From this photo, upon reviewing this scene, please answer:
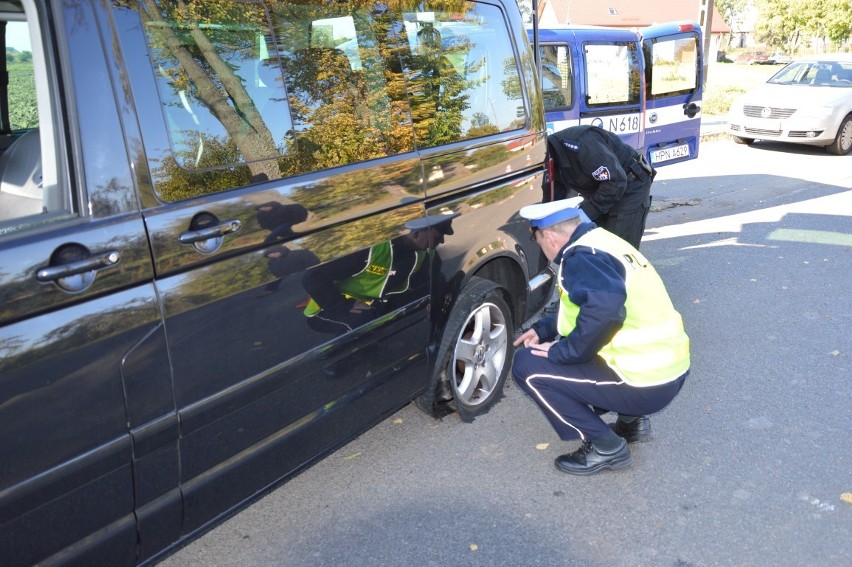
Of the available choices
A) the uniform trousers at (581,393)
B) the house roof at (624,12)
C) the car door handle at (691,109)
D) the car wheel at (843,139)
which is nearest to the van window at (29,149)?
the uniform trousers at (581,393)

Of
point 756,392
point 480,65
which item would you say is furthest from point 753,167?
point 480,65

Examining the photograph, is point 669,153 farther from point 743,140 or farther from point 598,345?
point 598,345

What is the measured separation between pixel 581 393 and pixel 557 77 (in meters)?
5.29

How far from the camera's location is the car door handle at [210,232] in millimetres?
2188

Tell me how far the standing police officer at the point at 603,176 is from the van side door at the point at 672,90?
12.5 ft

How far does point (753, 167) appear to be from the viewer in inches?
458

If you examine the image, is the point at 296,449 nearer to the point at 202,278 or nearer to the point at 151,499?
the point at 151,499

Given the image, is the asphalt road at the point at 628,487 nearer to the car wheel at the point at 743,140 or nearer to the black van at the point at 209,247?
the black van at the point at 209,247

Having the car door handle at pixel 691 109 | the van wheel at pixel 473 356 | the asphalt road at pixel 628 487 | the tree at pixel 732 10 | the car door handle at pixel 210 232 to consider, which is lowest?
the tree at pixel 732 10

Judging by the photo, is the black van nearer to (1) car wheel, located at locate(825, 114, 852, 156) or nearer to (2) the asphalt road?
(2) the asphalt road

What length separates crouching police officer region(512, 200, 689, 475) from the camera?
3.04 m

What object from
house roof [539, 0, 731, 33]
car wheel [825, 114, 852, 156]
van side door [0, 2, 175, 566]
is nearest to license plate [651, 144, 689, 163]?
car wheel [825, 114, 852, 156]

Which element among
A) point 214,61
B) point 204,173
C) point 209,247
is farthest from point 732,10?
point 209,247

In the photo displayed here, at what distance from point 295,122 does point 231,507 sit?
4.46 ft
